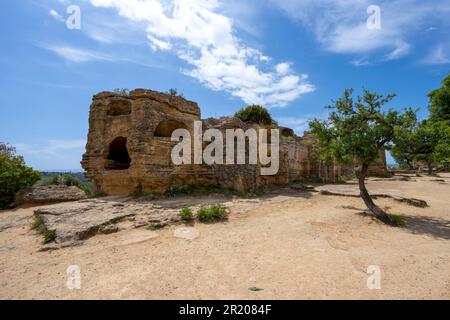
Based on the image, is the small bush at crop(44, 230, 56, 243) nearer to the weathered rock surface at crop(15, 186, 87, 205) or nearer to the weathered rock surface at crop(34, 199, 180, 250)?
the weathered rock surface at crop(34, 199, 180, 250)

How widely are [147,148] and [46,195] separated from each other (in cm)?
604

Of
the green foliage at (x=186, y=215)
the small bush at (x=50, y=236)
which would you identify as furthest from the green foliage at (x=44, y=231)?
the green foliage at (x=186, y=215)

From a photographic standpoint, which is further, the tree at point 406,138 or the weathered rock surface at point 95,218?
the tree at point 406,138

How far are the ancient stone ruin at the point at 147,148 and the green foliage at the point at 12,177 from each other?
392 cm

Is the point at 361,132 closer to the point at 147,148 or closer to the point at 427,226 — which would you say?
the point at 427,226

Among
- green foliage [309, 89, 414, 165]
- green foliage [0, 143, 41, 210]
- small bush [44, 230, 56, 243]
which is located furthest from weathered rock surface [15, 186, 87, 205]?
green foliage [309, 89, 414, 165]

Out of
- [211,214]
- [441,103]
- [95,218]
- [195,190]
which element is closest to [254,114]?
[441,103]

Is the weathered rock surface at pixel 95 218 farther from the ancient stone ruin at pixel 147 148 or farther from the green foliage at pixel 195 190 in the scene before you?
the ancient stone ruin at pixel 147 148

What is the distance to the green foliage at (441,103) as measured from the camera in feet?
74.2

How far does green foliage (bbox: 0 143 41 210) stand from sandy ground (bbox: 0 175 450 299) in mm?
6781

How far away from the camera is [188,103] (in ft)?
43.6

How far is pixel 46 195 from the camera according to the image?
11953 millimetres

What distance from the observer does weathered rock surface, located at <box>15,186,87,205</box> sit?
11797mm
